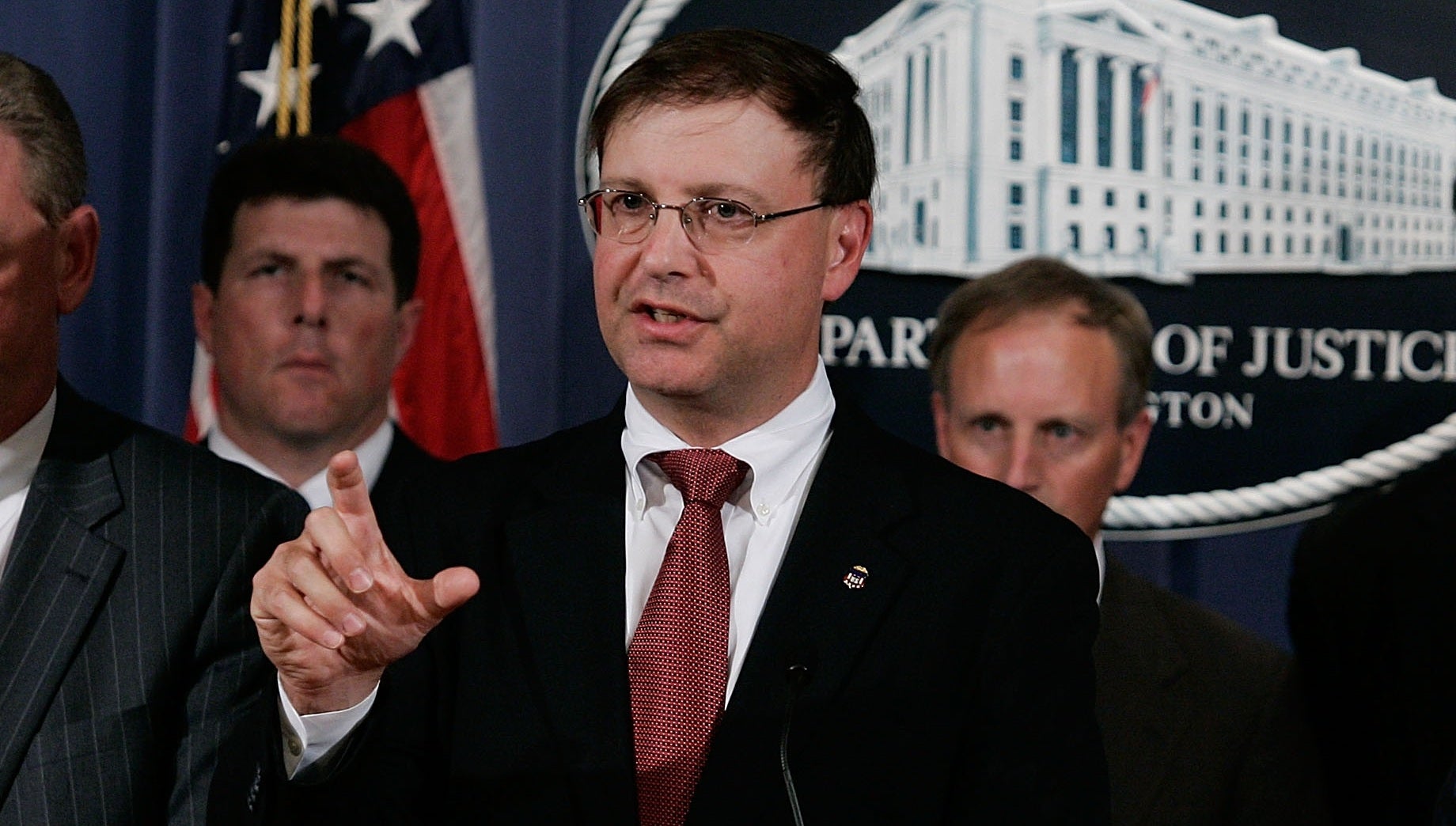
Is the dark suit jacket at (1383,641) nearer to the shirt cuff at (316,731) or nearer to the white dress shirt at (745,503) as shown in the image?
the white dress shirt at (745,503)

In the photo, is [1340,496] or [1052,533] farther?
[1340,496]

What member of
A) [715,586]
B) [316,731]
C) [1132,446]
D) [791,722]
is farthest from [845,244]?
[1132,446]

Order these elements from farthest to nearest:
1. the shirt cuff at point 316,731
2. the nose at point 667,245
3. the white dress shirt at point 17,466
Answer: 1. the white dress shirt at point 17,466
2. the nose at point 667,245
3. the shirt cuff at point 316,731

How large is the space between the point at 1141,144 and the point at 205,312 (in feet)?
5.66

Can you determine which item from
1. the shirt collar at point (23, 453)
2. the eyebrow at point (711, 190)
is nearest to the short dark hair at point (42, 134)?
Answer: the shirt collar at point (23, 453)

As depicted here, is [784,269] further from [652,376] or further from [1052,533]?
[1052,533]

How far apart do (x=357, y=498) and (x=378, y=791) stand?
0.33 metres

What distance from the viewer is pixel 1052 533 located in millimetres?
1682

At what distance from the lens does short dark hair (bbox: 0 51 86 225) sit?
1.90 m

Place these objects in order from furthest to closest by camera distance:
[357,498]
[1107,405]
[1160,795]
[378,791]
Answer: [1107,405] < [1160,795] < [378,791] < [357,498]

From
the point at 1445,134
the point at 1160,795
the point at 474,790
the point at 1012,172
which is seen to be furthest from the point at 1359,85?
the point at 474,790

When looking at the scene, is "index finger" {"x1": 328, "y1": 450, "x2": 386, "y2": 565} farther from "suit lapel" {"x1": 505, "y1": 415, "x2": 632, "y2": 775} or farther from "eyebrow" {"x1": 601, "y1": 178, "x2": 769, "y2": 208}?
"eyebrow" {"x1": 601, "y1": 178, "x2": 769, "y2": 208}

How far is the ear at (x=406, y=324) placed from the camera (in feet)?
9.21

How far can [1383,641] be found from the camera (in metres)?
2.69
